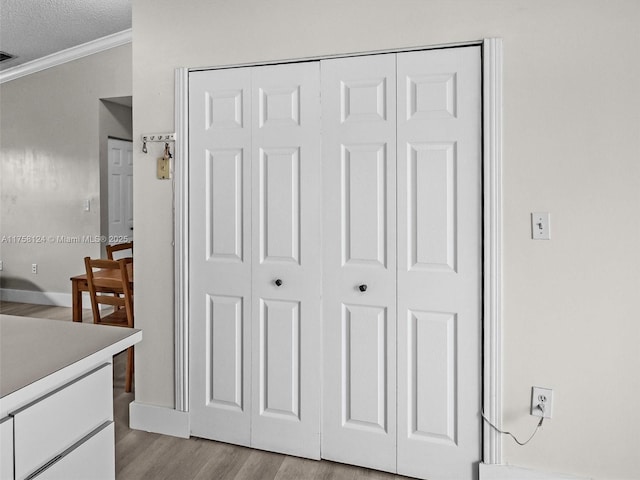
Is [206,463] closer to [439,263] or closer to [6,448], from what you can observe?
[6,448]

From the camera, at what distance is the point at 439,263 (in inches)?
84.6

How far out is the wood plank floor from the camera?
2230 millimetres

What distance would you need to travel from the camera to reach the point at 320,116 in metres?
2.30

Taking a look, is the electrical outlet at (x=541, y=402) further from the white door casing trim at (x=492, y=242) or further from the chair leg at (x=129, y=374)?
the chair leg at (x=129, y=374)

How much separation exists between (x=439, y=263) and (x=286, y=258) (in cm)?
77

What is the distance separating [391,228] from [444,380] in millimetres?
750

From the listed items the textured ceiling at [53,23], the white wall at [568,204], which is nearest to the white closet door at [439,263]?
the white wall at [568,204]

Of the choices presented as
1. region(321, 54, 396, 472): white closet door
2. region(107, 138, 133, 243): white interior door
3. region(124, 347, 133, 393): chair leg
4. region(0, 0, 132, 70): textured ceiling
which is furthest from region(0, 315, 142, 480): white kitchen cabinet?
region(107, 138, 133, 243): white interior door

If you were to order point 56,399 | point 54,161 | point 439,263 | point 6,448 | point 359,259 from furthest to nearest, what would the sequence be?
point 54,161 → point 359,259 → point 439,263 → point 56,399 → point 6,448

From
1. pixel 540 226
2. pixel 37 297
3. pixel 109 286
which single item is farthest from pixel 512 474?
pixel 37 297

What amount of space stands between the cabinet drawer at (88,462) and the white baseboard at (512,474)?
157cm

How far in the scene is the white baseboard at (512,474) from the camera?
203cm

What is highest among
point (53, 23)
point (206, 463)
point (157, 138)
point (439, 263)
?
point (53, 23)

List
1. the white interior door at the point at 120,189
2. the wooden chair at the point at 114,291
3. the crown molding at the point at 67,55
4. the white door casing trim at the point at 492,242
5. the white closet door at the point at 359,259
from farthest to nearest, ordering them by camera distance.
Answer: the white interior door at the point at 120,189 < the crown molding at the point at 67,55 < the wooden chair at the point at 114,291 < the white closet door at the point at 359,259 < the white door casing trim at the point at 492,242
